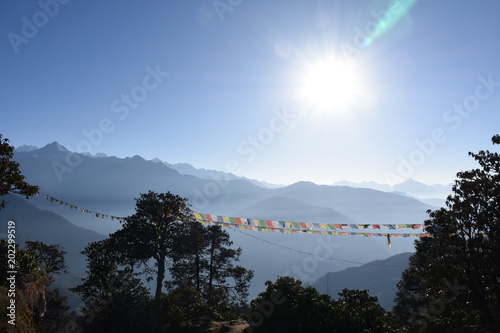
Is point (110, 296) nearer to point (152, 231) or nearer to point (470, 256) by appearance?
point (152, 231)

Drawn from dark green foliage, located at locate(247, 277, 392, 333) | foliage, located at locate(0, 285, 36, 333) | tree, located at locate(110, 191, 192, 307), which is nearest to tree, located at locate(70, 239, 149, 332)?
tree, located at locate(110, 191, 192, 307)

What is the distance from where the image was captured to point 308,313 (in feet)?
40.8

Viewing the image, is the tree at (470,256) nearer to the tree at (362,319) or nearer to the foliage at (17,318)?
the tree at (362,319)

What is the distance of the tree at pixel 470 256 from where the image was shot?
10500 millimetres

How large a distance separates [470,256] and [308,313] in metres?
7.20

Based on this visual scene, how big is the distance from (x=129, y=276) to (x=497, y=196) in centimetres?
2492

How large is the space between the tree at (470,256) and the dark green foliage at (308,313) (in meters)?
2.84

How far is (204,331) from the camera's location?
1591 centimetres

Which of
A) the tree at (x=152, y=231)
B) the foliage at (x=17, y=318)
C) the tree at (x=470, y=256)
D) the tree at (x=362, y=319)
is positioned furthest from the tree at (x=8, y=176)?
the tree at (x=470, y=256)

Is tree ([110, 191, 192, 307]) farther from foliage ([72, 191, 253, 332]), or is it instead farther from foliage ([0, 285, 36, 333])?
foliage ([0, 285, 36, 333])

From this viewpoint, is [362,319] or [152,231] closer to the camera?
[362,319]

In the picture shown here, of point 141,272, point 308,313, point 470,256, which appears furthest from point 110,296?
point 470,256

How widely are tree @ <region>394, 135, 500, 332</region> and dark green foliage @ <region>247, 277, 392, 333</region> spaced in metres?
2.84

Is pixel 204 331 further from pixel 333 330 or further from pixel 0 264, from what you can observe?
pixel 0 264
